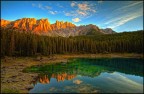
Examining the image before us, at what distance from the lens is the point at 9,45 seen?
106750 millimetres

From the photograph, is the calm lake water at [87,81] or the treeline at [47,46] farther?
the treeline at [47,46]

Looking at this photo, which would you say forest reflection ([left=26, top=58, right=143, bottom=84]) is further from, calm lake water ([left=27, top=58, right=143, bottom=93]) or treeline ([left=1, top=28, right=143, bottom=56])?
treeline ([left=1, top=28, right=143, bottom=56])

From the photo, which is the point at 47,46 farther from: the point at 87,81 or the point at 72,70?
the point at 87,81

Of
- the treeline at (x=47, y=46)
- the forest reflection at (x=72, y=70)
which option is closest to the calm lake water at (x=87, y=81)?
the forest reflection at (x=72, y=70)

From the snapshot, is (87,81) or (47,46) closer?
(87,81)

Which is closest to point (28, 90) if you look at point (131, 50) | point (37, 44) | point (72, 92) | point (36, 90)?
point (36, 90)

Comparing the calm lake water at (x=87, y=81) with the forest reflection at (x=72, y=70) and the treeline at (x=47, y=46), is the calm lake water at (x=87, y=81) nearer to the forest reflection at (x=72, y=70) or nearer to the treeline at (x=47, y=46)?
the forest reflection at (x=72, y=70)

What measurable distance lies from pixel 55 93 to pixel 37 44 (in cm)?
9668

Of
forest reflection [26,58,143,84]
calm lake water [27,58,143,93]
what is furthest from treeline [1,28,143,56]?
calm lake water [27,58,143,93]

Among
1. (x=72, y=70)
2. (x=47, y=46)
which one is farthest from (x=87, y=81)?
(x=47, y=46)

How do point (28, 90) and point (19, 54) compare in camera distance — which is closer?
point (28, 90)

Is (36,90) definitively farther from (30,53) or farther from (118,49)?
(118,49)

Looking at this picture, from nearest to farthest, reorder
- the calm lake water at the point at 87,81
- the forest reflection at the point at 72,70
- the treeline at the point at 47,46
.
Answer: the calm lake water at the point at 87,81 → the forest reflection at the point at 72,70 → the treeline at the point at 47,46

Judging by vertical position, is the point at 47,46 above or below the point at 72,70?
above
